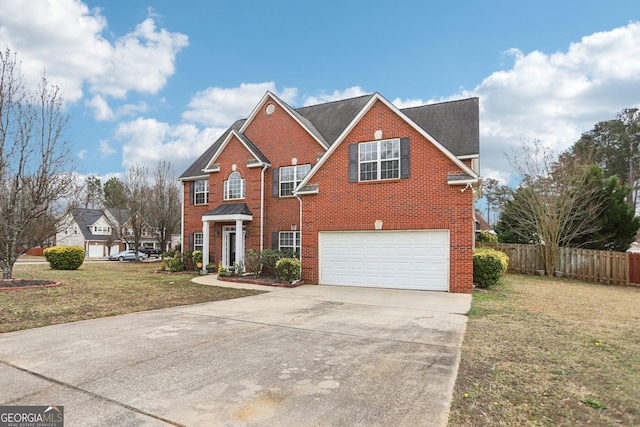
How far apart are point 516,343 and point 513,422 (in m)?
3.06

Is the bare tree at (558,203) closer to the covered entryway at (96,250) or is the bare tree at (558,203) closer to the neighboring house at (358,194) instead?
the neighboring house at (358,194)

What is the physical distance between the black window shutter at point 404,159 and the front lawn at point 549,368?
532 centimetres

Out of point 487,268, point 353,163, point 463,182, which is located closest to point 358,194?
point 353,163

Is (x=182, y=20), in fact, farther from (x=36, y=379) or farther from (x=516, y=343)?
(x=516, y=343)

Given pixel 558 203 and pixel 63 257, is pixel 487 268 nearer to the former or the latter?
pixel 558 203

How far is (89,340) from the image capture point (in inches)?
235

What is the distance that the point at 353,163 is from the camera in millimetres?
13781

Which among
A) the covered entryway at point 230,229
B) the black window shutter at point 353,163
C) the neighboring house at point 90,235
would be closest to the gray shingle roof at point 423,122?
the covered entryway at point 230,229

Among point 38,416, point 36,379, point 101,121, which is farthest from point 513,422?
point 101,121

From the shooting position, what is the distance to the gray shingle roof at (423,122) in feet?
50.3

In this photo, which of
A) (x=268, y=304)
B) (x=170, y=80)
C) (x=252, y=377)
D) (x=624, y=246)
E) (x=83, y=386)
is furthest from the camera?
(x=624, y=246)

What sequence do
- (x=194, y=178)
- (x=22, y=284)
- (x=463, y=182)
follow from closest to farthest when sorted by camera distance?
(x=463, y=182) < (x=22, y=284) < (x=194, y=178)

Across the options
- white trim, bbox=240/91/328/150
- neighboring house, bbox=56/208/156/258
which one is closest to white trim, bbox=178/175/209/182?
white trim, bbox=240/91/328/150

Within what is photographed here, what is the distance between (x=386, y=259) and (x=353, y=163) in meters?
3.91
